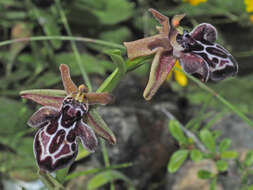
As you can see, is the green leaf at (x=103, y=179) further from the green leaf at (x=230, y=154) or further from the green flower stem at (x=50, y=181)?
the green flower stem at (x=50, y=181)

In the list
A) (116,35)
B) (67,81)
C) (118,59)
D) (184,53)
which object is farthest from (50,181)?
(116,35)

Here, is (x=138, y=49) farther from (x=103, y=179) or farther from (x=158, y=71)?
(x=103, y=179)

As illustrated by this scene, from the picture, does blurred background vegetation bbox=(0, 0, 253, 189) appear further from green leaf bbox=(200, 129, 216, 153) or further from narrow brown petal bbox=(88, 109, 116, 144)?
narrow brown petal bbox=(88, 109, 116, 144)

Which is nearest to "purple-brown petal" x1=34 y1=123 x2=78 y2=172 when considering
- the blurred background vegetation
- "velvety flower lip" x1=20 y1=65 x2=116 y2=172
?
"velvety flower lip" x1=20 y1=65 x2=116 y2=172

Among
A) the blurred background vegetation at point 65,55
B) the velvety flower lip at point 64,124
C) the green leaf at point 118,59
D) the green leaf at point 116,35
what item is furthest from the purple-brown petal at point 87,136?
the green leaf at point 116,35

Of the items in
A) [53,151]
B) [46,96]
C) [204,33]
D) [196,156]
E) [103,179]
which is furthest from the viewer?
[103,179]

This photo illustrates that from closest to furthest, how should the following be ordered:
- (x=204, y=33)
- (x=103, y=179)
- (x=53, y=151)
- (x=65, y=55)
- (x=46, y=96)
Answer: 1. (x=53, y=151)
2. (x=46, y=96)
3. (x=204, y=33)
4. (x=103, y=179)
5. (x=65, y=55)

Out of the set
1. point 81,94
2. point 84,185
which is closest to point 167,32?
point 81,94
